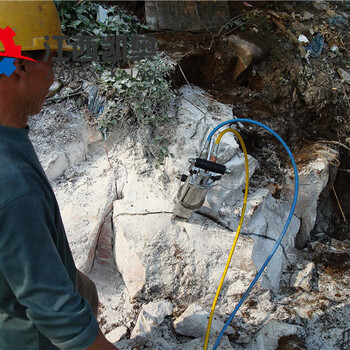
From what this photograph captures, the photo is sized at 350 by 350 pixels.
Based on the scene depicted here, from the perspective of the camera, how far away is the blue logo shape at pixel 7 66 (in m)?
1.03

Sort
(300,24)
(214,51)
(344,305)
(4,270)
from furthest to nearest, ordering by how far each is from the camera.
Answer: (300,24)
(214,51)
(344,305)
(4,270)

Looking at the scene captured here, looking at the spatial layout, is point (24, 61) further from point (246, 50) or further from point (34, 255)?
point (246, 50)

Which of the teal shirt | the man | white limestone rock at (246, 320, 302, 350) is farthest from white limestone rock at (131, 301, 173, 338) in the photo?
the teal shirt

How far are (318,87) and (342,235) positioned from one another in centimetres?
127

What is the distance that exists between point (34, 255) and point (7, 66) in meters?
0.51

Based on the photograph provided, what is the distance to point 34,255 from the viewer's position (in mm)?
968

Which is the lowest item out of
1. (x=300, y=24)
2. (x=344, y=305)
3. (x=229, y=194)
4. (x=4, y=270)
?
(x=344, y=305)

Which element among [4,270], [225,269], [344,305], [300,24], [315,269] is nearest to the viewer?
[4,270]

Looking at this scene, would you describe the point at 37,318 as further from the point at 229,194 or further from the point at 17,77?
the point at 229,194

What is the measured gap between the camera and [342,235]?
3217 millimetres

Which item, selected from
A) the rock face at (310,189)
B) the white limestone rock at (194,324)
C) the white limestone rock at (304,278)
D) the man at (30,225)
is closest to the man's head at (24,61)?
the man at (30,225)

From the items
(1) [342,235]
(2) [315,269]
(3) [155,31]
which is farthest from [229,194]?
(3) [155,31]

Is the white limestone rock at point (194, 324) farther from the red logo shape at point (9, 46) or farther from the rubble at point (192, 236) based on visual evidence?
the red logo shape at point (9, 46)

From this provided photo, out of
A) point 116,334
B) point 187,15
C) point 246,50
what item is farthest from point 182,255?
point 187,15
